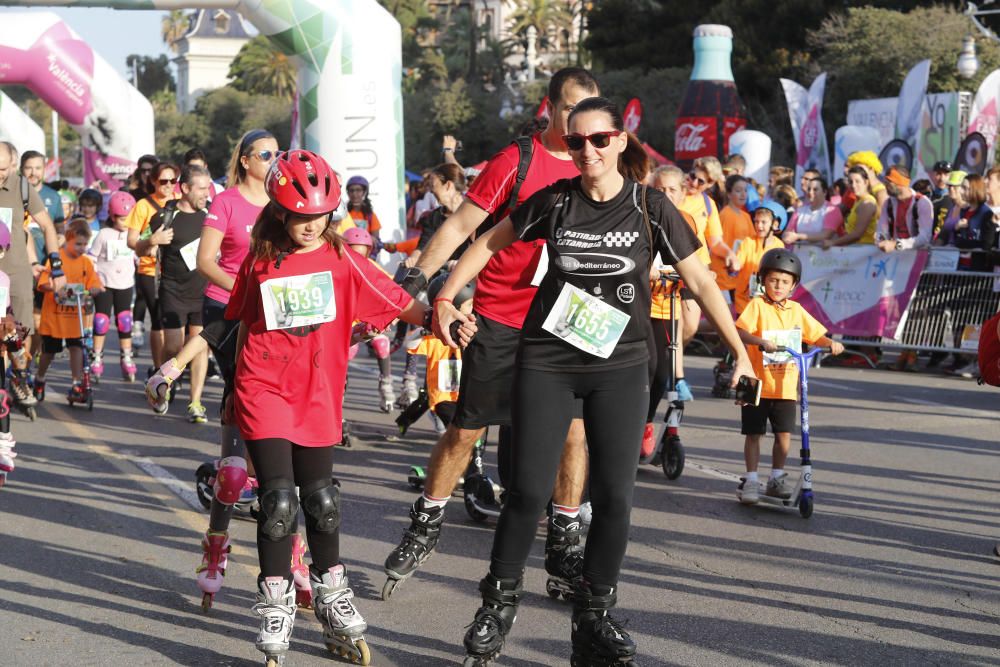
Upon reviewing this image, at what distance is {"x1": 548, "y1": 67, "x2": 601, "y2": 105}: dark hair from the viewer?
5.63 metres

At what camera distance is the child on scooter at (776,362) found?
7.80 meters

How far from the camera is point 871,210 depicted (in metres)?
15.0

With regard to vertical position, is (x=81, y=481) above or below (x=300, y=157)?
below

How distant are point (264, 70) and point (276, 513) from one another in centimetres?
8869

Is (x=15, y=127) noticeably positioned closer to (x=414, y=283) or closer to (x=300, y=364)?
(x=414, y=283)

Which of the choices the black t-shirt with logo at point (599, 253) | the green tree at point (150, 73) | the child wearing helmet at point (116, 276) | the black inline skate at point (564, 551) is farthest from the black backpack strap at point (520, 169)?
the green tree at point (150, 73)

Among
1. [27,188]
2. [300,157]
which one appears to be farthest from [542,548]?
[27,188]

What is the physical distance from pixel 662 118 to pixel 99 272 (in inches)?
1285

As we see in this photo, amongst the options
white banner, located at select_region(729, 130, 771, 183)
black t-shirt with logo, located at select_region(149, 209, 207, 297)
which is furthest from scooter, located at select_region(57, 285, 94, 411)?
white banner, located at select_region(729, 130, 771, 183)

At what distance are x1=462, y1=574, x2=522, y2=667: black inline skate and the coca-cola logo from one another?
85.1 ft

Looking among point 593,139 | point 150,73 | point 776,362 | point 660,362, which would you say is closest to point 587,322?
point 593,139

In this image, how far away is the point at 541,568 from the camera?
6.30 m

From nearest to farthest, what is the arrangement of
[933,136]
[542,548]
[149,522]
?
[542,548] < [149,522] < [933,136]

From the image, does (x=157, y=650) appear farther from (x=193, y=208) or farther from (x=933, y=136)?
(x=933, y=136)
